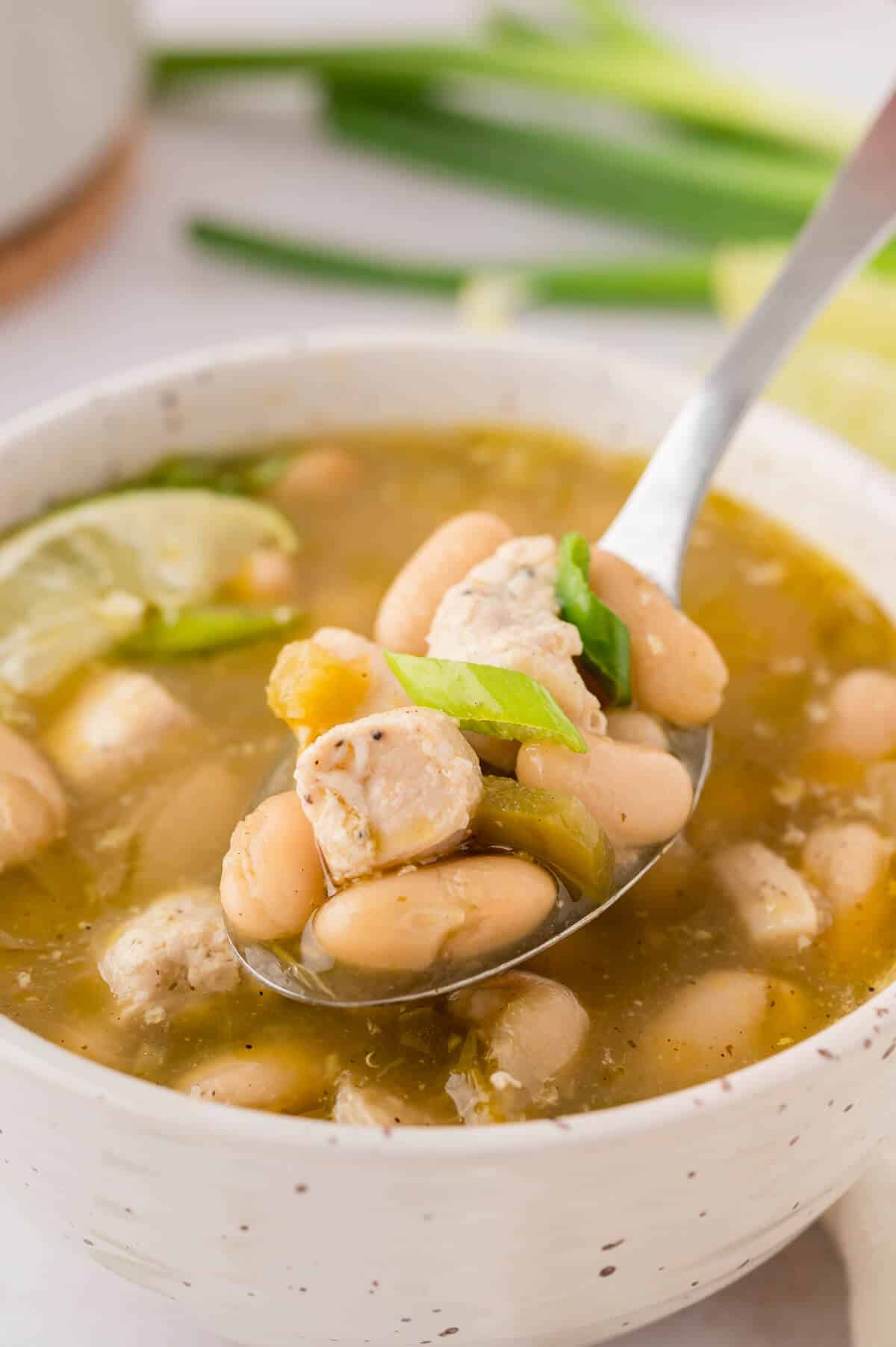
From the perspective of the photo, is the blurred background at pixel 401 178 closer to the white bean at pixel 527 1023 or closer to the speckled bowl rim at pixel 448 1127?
the white bean at pixel 527 1023

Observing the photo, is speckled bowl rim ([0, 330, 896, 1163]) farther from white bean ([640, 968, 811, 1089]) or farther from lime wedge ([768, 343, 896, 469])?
lime wedge ([768, 343, 896, 469])

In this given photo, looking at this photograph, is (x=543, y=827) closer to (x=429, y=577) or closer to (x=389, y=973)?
(x=389, y=973)

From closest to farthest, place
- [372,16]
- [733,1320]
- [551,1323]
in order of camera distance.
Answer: [551,1323], [733,1320], [372,16]

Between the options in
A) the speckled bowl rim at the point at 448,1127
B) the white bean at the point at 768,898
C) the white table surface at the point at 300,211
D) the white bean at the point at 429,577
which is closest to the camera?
the speckled bowl rim at the point at 448,1127

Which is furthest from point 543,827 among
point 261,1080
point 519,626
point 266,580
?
point 266,580

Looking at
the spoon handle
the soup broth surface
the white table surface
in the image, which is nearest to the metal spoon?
the spoon handle

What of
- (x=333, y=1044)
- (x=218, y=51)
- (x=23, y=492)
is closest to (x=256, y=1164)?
(x=333, y=1044)

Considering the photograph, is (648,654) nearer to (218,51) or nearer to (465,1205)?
(465,1205)

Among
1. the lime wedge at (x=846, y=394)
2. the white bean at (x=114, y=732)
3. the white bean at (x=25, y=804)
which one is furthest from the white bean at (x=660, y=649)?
the lime wedge at (x=846, y=394)
